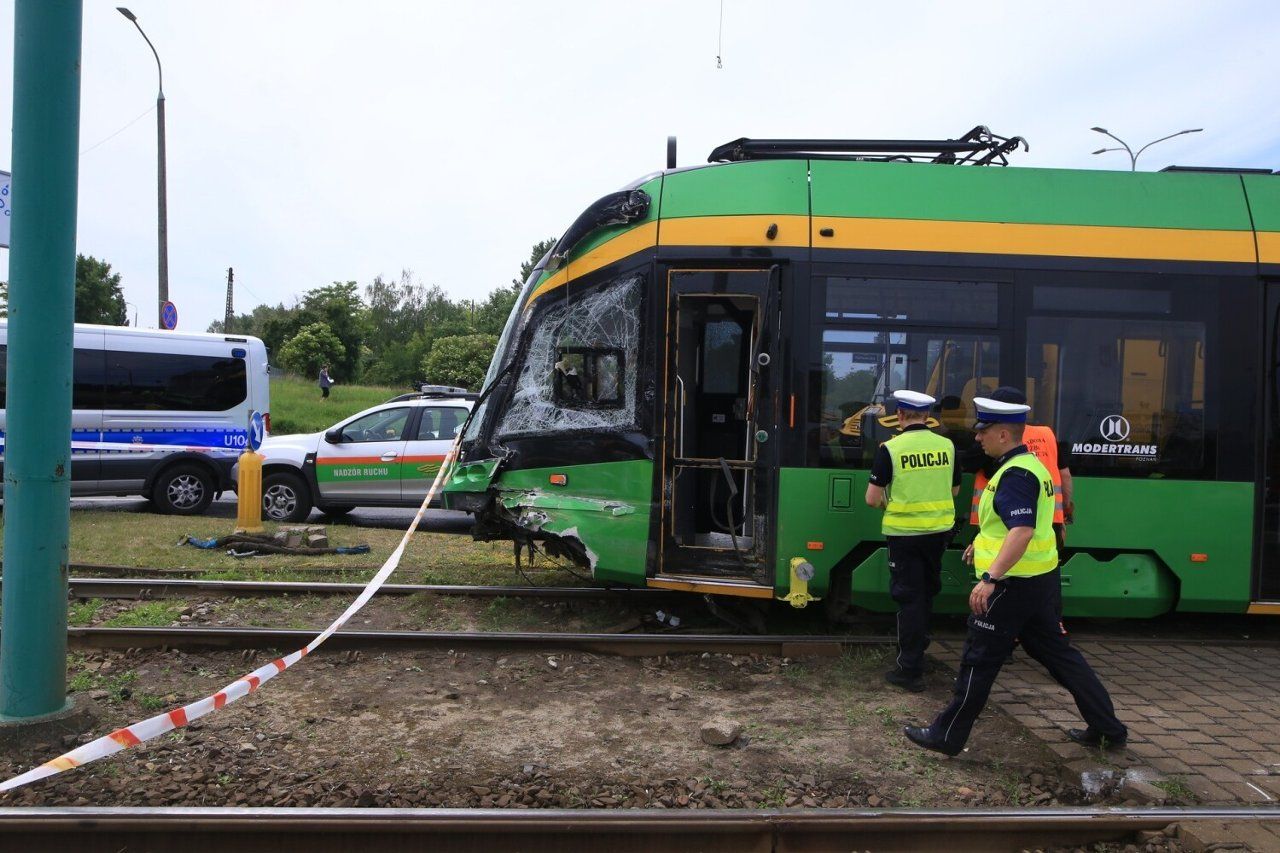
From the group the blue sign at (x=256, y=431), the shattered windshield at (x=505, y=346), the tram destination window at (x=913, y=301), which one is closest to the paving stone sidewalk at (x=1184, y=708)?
the tram destination window at (x=913, y=301)

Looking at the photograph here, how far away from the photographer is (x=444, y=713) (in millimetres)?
4859

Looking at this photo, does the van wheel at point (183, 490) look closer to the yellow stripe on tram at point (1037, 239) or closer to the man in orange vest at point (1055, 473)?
the yellow stripe on tram at point (1037, 239)

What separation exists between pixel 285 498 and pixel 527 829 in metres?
8.82

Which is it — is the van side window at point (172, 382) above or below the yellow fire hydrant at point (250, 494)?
above

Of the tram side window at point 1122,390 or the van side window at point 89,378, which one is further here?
the van side window at point 89,378

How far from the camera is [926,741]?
4.36 metres

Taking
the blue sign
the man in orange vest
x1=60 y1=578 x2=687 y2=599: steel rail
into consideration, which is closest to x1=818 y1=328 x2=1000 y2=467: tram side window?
the man in orange vest

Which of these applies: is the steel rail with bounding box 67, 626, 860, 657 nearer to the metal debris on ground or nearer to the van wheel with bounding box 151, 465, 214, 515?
the metal debris on ground

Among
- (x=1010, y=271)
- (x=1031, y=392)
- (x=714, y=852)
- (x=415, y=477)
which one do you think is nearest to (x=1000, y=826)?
(x=714, y=852)

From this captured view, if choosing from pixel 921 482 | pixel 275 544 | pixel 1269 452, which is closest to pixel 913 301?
pixel 921 482

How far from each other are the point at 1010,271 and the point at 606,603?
3.95 m

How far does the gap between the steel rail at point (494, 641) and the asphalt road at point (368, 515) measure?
5512mm

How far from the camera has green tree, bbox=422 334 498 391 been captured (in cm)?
3809

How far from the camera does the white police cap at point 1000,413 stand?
13.6 feet
